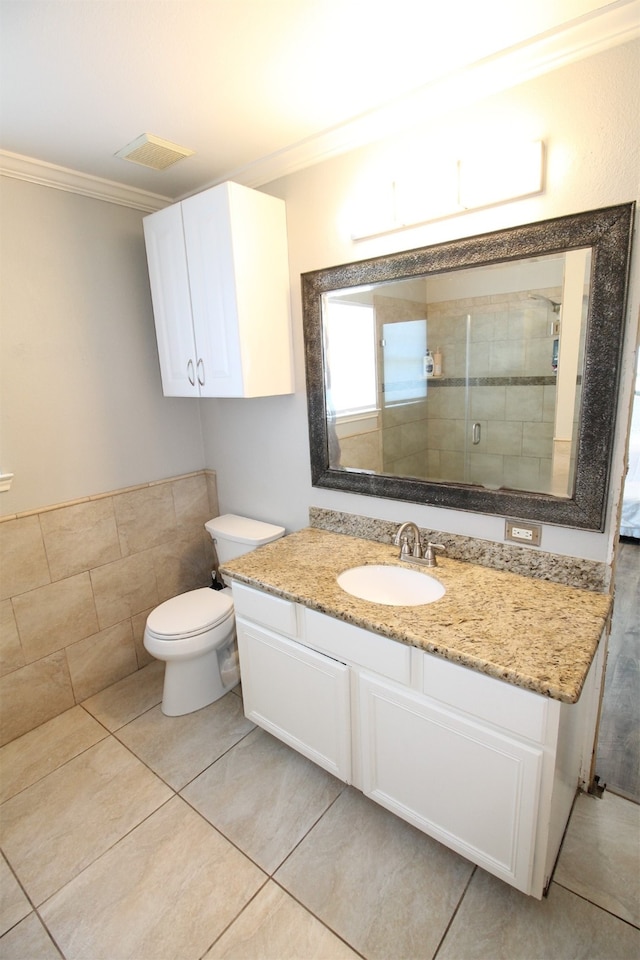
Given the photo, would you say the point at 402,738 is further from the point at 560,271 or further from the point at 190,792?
the point at 560,271

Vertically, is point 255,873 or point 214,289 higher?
point 214,289

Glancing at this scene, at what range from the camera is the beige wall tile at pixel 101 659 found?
2211 millimetres

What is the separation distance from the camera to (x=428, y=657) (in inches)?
50.2

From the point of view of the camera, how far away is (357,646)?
Result: 4.70ft

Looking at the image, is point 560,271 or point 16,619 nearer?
point 560,271

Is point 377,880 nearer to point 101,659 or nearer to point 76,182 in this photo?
point 101,659

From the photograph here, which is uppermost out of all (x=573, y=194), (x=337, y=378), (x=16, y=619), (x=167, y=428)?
(x=573, y=194)

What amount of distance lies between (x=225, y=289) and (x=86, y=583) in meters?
1.51

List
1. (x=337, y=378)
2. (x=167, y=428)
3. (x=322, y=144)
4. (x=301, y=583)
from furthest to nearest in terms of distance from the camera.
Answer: (x=167, y=428) < (x=337, y=378) < (x=322, y=144) < (x=301, y=583)

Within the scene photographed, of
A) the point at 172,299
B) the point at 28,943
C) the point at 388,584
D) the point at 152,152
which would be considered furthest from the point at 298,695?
the point at 152,152

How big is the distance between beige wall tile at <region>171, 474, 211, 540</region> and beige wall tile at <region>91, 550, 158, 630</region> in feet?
0.80

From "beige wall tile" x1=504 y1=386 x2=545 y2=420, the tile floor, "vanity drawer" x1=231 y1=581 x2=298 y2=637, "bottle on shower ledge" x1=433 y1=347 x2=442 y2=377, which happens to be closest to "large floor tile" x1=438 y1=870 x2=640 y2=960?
the tile floor

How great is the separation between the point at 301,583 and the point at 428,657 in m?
0.51

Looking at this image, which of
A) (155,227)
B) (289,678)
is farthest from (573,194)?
(289,678)
